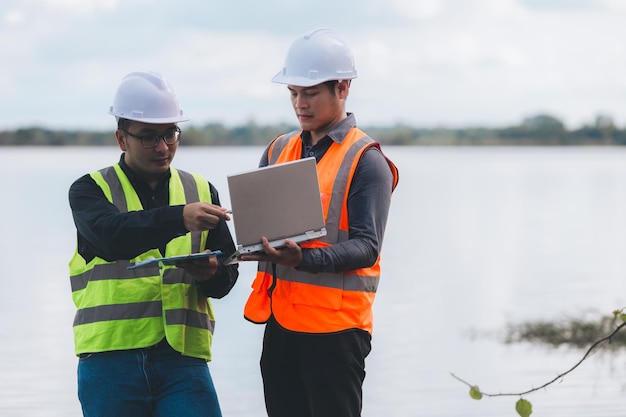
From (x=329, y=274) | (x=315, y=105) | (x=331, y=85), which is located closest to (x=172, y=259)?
(x=329, y=274)

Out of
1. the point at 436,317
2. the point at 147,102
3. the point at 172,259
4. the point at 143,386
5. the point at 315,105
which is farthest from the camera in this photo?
the point at 436,317

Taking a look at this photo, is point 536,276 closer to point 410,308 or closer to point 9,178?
point 410,308

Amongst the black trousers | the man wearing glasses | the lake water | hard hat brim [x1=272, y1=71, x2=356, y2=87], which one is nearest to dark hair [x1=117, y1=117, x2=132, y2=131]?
the man wearing glasses

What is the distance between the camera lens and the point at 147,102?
4488mm

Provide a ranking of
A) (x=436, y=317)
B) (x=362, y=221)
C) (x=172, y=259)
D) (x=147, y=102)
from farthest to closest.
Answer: (x=436, y=317), (x=362, y=221), (x=147, y=102), (x=172, y=259)

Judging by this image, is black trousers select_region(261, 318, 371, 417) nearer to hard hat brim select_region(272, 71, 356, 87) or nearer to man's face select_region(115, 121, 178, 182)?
man's face select_region(115, 121, 178, 182)

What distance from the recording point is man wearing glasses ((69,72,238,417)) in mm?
4305

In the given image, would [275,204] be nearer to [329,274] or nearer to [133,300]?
[329,274]

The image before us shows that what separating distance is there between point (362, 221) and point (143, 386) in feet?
3.26

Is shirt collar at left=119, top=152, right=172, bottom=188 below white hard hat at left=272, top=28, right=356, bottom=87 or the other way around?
below

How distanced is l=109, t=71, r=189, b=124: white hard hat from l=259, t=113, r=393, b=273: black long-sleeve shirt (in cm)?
63

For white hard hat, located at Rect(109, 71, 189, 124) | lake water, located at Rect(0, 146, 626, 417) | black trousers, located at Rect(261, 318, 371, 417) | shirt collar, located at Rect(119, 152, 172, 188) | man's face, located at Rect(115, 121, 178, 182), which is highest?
white hard hat, located at Rect(109, 71, 189, 124)

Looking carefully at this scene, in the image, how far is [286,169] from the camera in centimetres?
439

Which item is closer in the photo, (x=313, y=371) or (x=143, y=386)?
(x=143, y=386)
